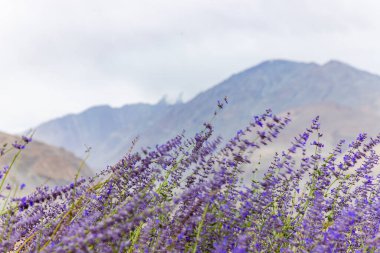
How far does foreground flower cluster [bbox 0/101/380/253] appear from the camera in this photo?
268 cm

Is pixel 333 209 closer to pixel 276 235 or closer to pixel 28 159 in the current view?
pixel 276 235

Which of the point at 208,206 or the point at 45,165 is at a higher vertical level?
the point at 45,165

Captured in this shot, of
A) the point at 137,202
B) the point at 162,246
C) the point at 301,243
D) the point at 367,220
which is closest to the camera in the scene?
the point at 137,202

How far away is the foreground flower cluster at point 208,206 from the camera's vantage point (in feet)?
8.79

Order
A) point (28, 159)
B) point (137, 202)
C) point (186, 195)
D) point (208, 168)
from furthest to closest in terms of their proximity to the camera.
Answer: point (28, 159)
point (208, 168)
point (186, 195)
point (137, 202)

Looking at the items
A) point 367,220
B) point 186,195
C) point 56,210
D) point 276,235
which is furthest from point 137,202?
point 367,220

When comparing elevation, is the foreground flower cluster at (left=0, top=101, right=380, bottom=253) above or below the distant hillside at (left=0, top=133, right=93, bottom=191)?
below

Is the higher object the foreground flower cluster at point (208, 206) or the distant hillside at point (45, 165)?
the distant hillside at point (45, 165)

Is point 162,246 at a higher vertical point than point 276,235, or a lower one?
lower

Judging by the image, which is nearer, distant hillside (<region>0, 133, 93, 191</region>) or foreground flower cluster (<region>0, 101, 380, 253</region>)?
foreground flower cluster (<region>0, 101, 380, 253</region>)

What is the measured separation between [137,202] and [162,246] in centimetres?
66

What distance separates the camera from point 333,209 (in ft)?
12.4

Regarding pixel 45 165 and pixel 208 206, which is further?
pixel 45 165

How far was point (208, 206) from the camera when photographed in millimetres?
2924
